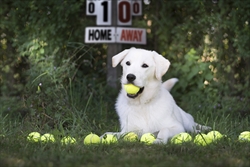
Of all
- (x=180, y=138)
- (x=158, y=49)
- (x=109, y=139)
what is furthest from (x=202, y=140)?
(x=158, y=49)

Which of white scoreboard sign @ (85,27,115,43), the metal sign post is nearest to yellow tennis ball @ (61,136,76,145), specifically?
the metal sign post

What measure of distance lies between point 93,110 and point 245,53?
2.35m

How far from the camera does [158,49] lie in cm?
873

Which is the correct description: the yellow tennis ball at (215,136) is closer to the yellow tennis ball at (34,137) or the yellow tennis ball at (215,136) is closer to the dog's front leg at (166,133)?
the dog's front leg at (166,133)

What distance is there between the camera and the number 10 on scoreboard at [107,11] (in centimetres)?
816

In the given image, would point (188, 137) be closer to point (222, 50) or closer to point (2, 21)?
point (222, 50)

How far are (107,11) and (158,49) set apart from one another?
45.3 inches

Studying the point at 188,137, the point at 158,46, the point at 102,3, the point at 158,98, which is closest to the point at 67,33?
the point at 102,3

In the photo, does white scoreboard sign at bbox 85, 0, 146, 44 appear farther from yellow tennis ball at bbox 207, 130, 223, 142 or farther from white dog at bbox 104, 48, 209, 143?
yellow tennis ball at bbox 207, 130, 223, 142

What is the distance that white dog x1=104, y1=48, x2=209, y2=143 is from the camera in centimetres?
507

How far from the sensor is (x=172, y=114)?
5293 mm

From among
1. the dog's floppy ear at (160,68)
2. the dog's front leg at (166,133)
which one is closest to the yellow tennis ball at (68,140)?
the dog's front leg at (166,133)

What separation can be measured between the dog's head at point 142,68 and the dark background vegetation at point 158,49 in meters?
1.29

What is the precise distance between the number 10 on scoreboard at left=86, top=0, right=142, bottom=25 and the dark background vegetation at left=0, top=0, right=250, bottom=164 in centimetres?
19
